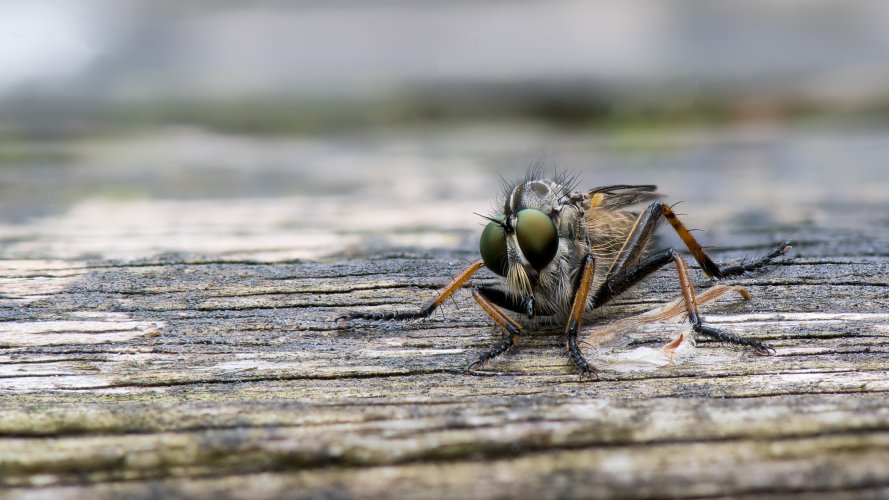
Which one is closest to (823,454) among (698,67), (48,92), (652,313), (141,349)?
(652,313)

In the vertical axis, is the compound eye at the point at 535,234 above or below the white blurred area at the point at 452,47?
below

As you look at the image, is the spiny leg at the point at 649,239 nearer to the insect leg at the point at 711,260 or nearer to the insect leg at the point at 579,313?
the insect leg at the point at 711,260

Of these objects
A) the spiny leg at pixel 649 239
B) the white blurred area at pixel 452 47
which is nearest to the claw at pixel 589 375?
the spiny leg at pixel 649 239

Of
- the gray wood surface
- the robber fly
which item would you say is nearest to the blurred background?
the gray wood surface

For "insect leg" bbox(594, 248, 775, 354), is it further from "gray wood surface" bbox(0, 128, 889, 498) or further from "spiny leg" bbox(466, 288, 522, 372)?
"spiny leg" bbox(466, 288, 522, 372)

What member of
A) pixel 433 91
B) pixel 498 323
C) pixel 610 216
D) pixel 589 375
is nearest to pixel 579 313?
pixel 498 323

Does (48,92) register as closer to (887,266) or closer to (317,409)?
(317,409)
